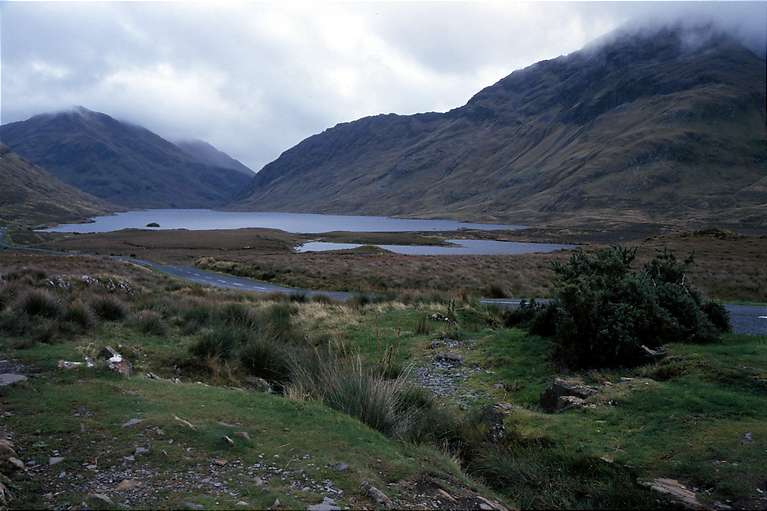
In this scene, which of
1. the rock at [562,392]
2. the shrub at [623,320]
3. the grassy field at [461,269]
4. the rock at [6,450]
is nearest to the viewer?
the rock at [6,450]

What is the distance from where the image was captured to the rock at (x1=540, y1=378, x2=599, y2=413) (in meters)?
8.80

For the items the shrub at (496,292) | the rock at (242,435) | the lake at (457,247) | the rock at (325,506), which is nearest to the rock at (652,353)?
the rock at (325,506)

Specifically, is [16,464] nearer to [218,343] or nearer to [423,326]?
[218,343]

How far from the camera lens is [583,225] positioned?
13525 cm

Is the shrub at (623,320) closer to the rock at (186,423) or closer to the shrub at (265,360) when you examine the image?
the shrub at (265,360)

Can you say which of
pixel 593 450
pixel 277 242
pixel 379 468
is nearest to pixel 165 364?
pixel 379 468

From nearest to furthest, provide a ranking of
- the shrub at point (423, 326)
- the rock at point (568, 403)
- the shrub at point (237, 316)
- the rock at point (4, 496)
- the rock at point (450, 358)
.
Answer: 1. the rock at point (4, 496)
2. the rock at point (568, 403)
3. the rock at point (450, 358)
4. the shrub at point (237, 316)
5. the shrub at point (423, 326)

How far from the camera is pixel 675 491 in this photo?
5.60m

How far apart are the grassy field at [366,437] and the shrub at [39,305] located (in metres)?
0.61

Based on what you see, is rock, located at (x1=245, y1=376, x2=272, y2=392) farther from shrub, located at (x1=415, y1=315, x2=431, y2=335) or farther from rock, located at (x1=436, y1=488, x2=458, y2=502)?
shrub, located at (x1=415, y1=315, x2=431, y2=335)

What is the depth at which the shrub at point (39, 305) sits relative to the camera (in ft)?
38.7

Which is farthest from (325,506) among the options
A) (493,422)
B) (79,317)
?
Answer: (79,317)

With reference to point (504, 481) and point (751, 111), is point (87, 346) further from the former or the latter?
point (751, 111)

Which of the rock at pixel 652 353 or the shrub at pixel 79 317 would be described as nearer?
the rock at pixel 652 353
